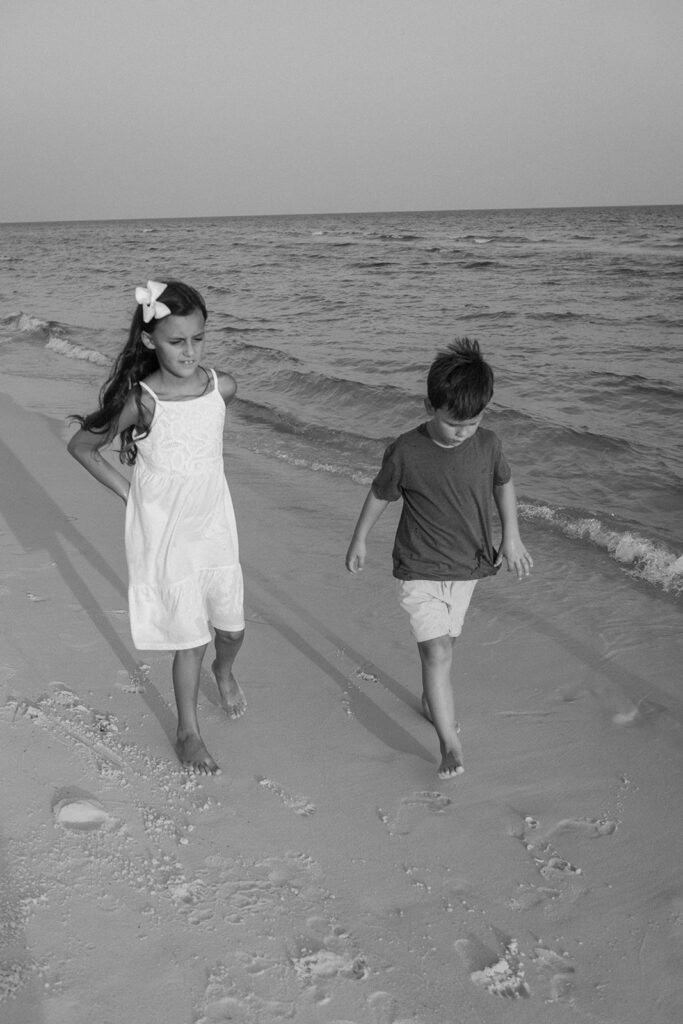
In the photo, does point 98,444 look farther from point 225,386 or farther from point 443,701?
point 443,701

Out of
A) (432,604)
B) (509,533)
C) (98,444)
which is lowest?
(432,604)

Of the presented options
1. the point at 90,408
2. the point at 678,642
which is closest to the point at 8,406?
the point at 90,408

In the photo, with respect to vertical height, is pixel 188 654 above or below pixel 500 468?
below

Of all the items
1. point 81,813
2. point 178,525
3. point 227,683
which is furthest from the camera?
point 227,683

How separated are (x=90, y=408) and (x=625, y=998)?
779 cm

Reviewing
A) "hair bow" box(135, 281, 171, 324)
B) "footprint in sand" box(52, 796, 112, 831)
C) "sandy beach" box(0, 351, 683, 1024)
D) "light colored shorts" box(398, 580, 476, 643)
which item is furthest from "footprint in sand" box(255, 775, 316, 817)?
"hair bow" box(135, 281, 171, 324)

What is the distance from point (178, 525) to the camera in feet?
9.12

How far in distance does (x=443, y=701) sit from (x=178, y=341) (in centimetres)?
144

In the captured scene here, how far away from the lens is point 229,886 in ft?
7.65

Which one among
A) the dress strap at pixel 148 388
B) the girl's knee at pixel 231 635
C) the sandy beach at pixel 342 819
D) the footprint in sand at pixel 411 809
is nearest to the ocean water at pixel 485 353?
the sandy beach at pixel 342 819

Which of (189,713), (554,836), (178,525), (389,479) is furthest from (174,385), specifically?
(554,836)

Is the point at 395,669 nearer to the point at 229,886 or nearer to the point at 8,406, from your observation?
the point at 229,886

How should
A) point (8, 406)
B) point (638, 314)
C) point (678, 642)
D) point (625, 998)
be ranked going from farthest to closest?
point (638, 314), point (8, 406), point (678, 642), point (625, 998)

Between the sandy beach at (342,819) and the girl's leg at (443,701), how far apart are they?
4.1 inches
